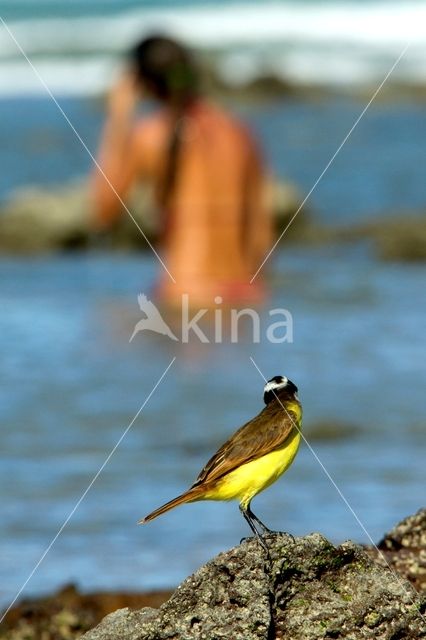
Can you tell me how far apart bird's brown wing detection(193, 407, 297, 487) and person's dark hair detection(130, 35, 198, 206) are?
6.25 metres

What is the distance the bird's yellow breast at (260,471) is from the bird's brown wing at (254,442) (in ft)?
0.05

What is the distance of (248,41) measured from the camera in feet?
151

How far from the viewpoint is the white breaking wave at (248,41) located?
41406mm

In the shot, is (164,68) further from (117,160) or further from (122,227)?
(122,227)

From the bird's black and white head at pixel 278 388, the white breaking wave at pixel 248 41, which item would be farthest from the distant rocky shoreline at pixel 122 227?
the white breaking wave at pixel 248 41

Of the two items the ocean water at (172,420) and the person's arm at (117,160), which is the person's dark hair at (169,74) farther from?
the ocean water at (172,420)

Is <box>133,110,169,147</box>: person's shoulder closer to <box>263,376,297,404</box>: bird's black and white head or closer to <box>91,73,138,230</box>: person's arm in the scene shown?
<box>91,73,138,230</box>: person's arm

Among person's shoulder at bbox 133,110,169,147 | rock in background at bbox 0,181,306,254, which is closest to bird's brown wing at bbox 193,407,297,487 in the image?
person's shoulder at bbox 133,110,169,147

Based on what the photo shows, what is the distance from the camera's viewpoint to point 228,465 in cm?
316

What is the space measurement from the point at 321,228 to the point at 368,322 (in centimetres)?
602

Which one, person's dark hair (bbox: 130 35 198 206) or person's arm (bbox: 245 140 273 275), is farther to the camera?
person's arm (bbox: 245 140 273 275)

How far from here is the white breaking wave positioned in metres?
41.4

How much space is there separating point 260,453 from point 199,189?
7342 millimetres

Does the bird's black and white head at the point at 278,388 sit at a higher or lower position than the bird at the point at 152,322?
lower
